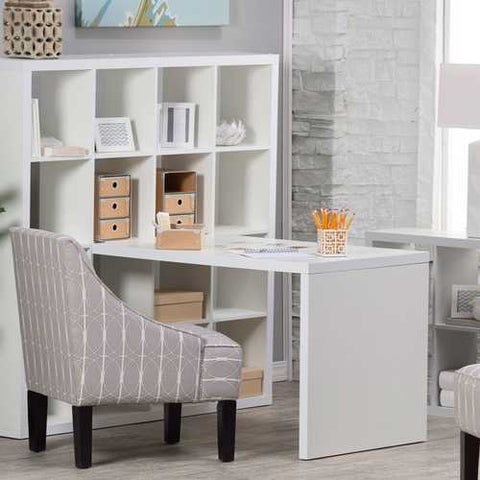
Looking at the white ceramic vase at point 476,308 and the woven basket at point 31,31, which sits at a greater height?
the woven basket at point 31,31

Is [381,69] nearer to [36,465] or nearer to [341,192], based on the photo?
[341,192]

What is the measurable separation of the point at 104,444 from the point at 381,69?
6.67 ft

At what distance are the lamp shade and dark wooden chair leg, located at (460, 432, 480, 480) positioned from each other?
1.51m

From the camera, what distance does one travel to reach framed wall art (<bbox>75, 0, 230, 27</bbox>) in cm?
550

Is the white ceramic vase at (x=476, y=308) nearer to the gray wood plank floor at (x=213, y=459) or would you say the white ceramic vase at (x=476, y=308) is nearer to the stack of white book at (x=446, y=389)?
the stack of white book at (x=446, y=389)

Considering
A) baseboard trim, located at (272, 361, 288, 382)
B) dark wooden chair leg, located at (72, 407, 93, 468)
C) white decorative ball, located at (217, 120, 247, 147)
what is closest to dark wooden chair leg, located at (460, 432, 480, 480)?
dark wooden chair leg, located at (72, 407, 93, 468)

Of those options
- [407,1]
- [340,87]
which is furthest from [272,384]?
[407,1]

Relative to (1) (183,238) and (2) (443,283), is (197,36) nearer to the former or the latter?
(1) (183,238)

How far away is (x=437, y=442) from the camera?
5137mm

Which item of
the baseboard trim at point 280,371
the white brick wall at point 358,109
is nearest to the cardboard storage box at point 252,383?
the baseboard trim at point 280,371

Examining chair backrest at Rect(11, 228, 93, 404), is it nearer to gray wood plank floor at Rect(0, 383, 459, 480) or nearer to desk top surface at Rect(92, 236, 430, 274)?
gray wood plank floor at Rect(0, 383, 459, 480)

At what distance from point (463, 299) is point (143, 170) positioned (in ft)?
4.38

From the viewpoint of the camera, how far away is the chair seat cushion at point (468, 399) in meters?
4.11

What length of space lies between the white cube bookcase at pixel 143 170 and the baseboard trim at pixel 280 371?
459mm
